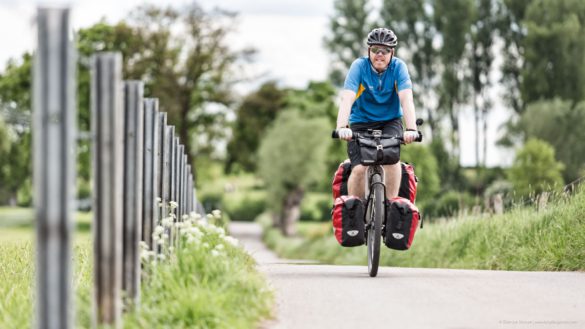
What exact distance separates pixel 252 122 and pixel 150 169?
4466 centimetres

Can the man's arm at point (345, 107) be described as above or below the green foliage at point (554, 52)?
below

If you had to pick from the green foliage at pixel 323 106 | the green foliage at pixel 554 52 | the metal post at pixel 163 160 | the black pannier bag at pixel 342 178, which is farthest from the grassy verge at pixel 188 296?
the green foliage at pixel 323 106

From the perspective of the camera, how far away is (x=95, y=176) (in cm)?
516

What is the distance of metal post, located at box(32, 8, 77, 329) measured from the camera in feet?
15.0

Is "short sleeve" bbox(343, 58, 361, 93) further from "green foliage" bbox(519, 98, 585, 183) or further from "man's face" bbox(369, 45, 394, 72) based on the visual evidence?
"green foliage" bbox(519, 98, 585, 183)

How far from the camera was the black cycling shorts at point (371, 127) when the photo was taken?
9.01 metres

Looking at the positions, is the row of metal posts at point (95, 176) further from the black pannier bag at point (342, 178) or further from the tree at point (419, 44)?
the tree at point (419, 44)

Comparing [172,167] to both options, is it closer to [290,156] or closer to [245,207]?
[290,156]

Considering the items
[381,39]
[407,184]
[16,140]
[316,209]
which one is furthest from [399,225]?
[316,209]

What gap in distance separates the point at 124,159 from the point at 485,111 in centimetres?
4964

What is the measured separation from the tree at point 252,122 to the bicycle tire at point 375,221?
137 ft

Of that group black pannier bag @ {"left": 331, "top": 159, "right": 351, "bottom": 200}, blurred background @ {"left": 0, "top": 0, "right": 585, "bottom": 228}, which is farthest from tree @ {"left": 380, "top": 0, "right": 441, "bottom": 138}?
black pannier bag @ {"left": 331, "top": 159, "right": 351, "bottom": 200}

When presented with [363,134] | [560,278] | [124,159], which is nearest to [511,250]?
[560,278]

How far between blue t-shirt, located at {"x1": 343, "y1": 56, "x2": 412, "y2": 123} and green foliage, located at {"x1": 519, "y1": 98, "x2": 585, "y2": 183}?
127 feet
